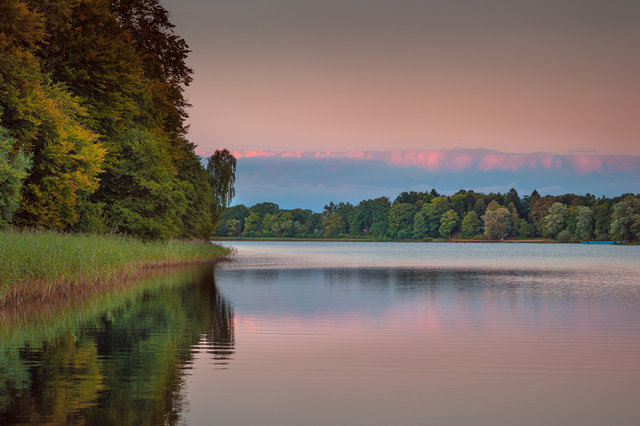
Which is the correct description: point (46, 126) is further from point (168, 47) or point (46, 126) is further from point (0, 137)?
point (168, 47)

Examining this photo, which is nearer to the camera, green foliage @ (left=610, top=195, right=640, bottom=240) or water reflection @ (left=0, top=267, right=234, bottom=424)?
water reflection @ (left=0, top=267, right=234, bottom=424)

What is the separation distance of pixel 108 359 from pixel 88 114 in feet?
80.5

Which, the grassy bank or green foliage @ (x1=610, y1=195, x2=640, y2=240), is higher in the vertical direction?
green foliage @ (x1=610, y1=195, x2=640, y2=240)

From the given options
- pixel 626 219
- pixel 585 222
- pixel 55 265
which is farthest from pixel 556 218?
pixel 55 265

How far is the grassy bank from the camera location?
65.5 feet

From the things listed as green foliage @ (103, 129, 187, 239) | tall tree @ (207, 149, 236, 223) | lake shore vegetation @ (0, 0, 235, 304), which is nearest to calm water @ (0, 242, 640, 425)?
lake shore vegetation @ (0, 0, 235, 304)

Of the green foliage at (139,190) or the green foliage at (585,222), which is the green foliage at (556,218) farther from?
the green foliage at (139,190)

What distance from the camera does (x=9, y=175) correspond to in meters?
25.0

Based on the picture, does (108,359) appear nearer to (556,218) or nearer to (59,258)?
(59,258)

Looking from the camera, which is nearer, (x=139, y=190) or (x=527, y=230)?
(x=139, y=190)

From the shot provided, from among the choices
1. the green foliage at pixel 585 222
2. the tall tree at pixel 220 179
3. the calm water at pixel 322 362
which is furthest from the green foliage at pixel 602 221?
the calm water at pixel 322 362

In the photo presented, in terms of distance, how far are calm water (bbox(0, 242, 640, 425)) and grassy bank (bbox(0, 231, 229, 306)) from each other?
55.8 inches

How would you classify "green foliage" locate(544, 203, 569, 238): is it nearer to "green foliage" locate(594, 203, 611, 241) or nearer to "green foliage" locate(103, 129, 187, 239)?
"green foliage" locate(594, 203, 611, 241)

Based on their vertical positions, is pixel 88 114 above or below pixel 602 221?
above
